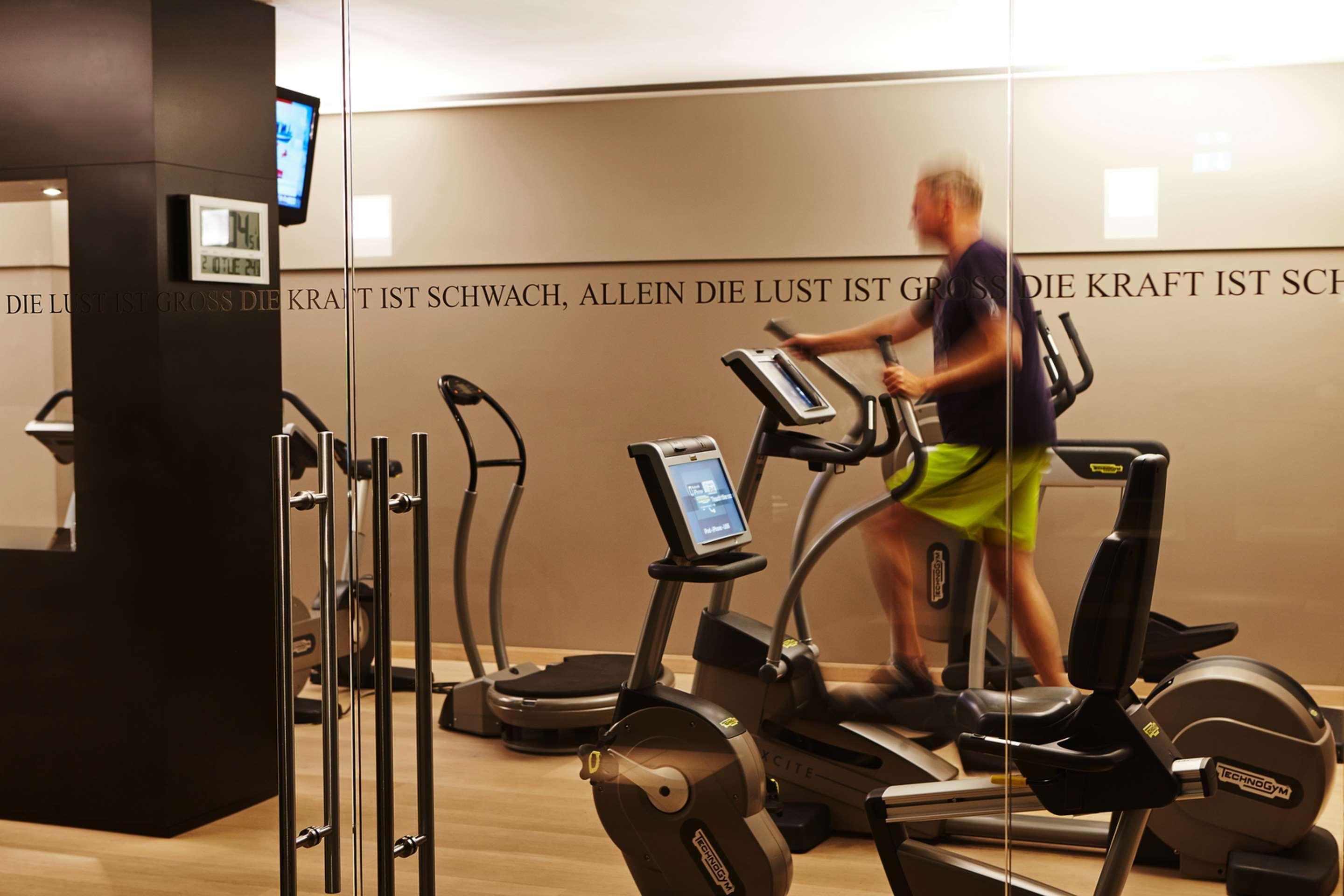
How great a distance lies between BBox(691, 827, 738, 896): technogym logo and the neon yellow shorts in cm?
77

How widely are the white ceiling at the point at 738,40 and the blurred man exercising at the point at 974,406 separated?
272mm

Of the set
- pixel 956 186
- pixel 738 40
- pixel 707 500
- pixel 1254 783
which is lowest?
pixel 1254 783

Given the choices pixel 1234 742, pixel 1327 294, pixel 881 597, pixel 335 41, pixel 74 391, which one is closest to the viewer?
pixel 1327 294

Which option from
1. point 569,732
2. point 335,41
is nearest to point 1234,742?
point 569,732

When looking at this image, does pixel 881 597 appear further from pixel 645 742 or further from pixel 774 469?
pixel 645 742

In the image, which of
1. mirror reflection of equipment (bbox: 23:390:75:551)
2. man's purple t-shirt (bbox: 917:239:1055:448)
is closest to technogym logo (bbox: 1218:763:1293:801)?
man's purple t-shirt (bbox: 917:239:1055:448)

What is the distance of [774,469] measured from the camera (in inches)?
94.9

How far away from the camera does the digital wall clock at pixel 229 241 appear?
118 inches

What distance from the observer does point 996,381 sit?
2.29 meters

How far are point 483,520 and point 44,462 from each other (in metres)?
1.34

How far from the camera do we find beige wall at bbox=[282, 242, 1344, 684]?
7.45ft

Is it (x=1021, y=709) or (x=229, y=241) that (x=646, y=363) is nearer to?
(x=1021, y=709)

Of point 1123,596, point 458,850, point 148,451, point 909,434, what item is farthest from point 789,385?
point 148,451

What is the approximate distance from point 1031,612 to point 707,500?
642mm
